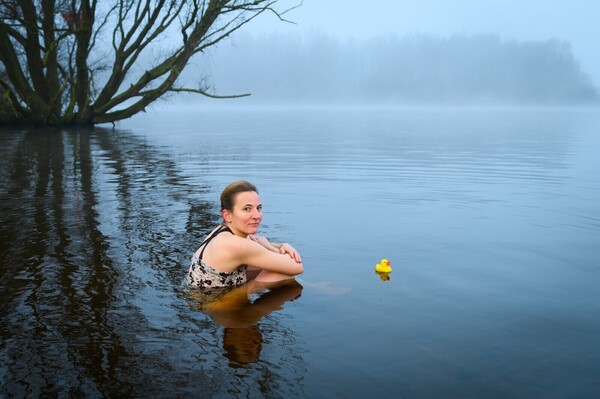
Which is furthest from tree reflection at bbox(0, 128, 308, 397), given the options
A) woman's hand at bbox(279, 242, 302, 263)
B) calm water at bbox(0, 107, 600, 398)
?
woman's hand at bbox(279, 242, 302, 263)

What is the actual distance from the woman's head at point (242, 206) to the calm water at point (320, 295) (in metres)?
0.74

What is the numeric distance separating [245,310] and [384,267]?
1830 mm

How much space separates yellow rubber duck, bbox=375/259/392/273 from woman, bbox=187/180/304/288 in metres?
1.09

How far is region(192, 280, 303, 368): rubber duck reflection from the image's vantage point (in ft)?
14.9

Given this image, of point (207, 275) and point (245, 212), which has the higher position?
point (245, 212)

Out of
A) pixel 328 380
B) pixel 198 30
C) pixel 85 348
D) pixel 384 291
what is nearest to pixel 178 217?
pixel 384 291

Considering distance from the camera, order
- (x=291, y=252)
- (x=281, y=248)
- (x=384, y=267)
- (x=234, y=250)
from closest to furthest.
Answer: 1. (x=234, y=250)
2. (x=291, y=252)
3. (x=281, y=248)
4. (x=384, y=267)

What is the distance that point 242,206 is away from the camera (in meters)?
5.77

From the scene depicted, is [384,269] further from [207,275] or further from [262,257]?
[207,275]

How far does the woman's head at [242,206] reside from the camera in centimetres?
579

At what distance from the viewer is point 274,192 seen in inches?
482

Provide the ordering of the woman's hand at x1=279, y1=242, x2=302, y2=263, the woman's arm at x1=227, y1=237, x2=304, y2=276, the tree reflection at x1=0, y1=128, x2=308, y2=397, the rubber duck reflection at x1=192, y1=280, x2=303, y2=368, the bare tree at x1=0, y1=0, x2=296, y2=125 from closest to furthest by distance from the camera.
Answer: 1. the tree reflection at x1=0, y1=128, x2=308, y2=397
2. the rubber duck reflection at x1=192, y1=280, x2=303, y2=368
3. the woman's arm at x1=227, y1=237, x2=304, y2=276
4. the woman's hand at x1=279, y1=242, x2=302, y2=263
5. the bare tree at x1=0, y1=0, x2=296, y2=125

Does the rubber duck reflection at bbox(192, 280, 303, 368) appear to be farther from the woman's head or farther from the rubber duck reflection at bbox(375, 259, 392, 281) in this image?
the rubber duck reflection at bbox(375, 259, 392, 281)

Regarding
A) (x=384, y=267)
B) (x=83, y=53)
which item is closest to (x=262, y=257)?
(x=384, y=267)
